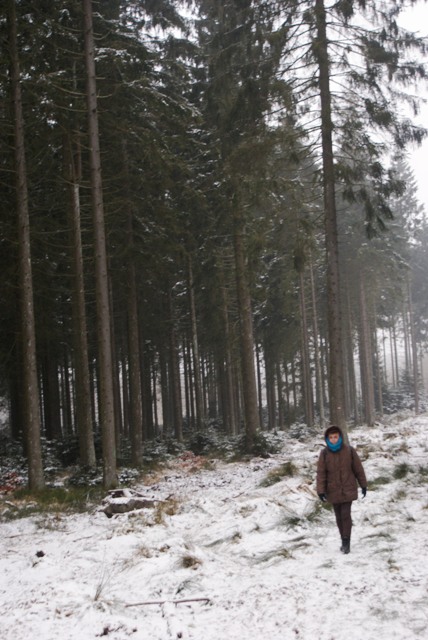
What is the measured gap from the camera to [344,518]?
6.97 m

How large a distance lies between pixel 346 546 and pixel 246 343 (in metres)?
11.6

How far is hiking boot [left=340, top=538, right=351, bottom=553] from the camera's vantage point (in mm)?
6750

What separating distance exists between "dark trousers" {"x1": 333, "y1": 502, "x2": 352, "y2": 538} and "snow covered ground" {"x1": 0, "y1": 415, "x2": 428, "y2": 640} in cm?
25

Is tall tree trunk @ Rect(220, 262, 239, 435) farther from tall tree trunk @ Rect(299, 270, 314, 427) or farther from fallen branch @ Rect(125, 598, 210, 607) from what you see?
fallen branch @ Rect(125, 598, 210, 607)

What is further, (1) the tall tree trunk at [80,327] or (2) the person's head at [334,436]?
(1) the tall tree trunk at [80,327]

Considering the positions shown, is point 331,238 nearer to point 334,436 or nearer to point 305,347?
point 334,436

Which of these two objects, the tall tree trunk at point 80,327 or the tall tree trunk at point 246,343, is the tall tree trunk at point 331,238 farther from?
the tall tree trunk at point 80,327

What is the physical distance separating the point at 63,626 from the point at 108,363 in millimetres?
7674

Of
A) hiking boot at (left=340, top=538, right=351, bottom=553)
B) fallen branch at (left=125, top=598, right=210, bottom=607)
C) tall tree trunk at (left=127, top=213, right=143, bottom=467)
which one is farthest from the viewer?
tall tree trunk at (left=127, top=213, right=143, bottom=467)

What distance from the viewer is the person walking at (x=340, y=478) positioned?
23.1 feet

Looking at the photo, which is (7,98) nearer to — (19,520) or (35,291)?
(35,291)

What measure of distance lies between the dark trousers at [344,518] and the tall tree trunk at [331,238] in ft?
21.3

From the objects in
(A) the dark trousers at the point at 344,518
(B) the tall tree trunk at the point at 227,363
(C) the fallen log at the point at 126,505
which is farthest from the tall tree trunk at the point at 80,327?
(A) the dark trousers at the point at 344,518

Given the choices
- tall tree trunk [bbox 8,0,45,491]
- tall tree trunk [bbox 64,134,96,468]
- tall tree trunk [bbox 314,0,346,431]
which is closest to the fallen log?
tall tree trunk [bbox 8,0,45,491]
